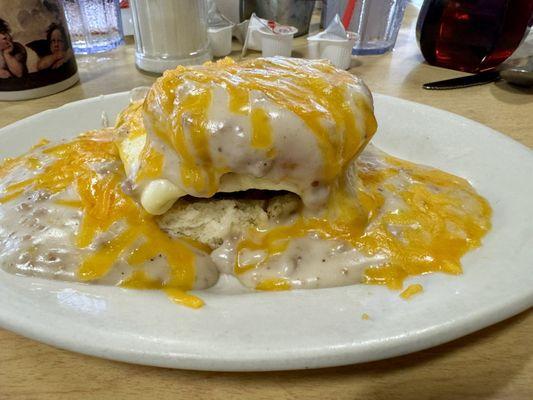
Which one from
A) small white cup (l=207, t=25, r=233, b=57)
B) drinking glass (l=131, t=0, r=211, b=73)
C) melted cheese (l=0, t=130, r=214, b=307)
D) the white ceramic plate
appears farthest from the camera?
small white cup (l=207, t=25, r=233, b=57)

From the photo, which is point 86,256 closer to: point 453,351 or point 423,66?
point 453,351

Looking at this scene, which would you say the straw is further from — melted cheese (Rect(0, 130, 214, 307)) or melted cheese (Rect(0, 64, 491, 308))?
melted cheese (Rect(0, 130, 214, 307))

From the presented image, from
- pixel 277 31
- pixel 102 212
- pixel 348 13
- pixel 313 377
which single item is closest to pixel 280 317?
pixel 313 377

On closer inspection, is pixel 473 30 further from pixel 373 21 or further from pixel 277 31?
pixel 277 31

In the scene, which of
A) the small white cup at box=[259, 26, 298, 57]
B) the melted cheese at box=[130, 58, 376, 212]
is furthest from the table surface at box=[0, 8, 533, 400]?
the small white cup at box=[259, 26, 298, 57]

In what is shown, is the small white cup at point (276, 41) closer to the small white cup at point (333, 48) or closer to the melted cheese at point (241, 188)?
the small white cup at point (333, 48)

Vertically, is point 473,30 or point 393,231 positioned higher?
point 473,30

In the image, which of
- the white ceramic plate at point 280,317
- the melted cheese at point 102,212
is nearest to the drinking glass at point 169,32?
the melted cheese at point 102,212
